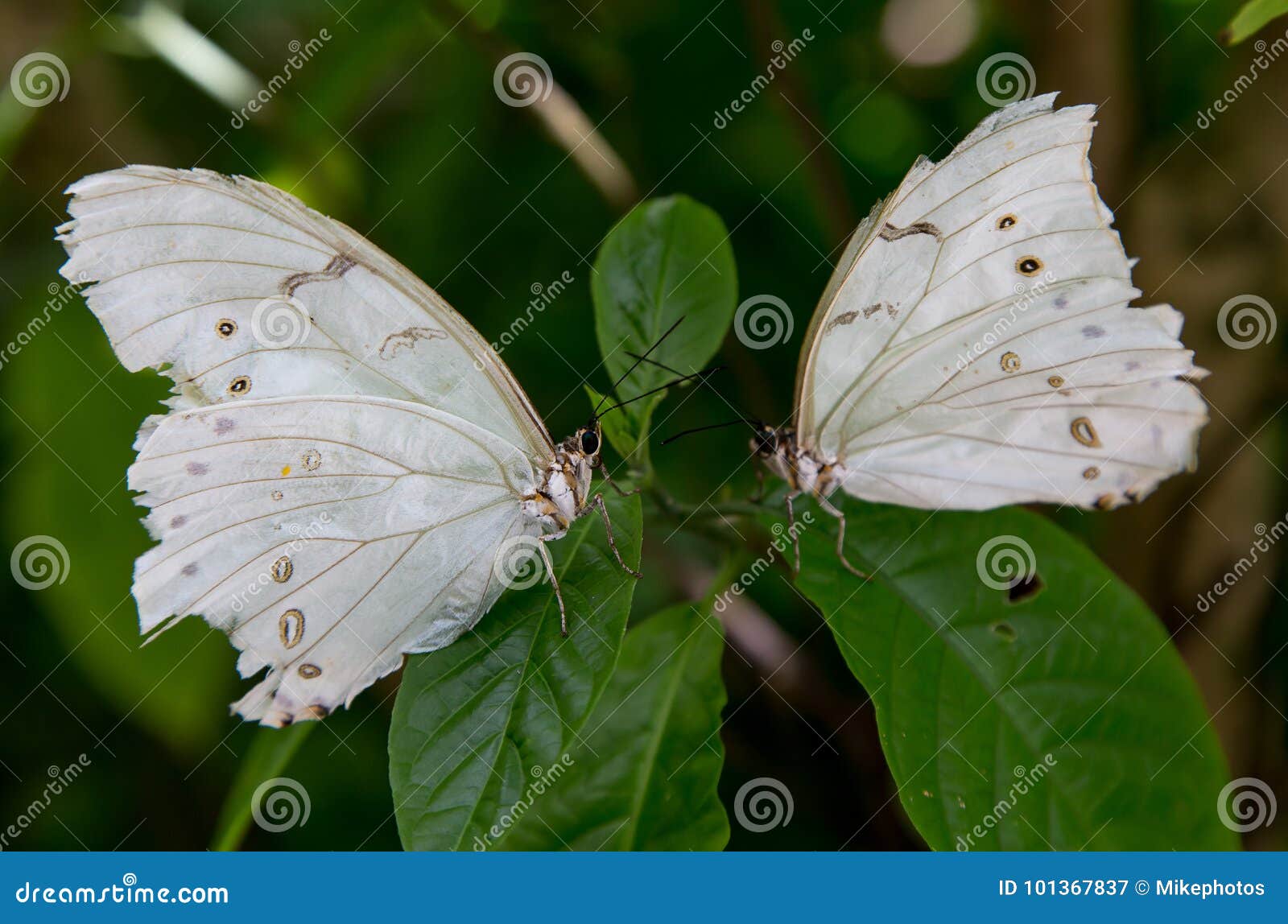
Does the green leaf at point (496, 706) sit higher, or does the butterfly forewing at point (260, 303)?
the butterfly forewing at point (260, 303)

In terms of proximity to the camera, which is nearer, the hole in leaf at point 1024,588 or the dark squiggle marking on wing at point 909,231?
the dark squiggle marking on wing at point 909,231

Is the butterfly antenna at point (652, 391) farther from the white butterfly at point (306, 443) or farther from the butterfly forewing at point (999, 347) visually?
the butterfly forewing at point (999, 347)

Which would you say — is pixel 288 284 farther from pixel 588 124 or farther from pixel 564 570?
pixel 588 124

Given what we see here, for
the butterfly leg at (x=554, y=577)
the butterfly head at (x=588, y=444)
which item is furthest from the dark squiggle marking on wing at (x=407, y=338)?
the butterfly leg at (x=554, y=577)

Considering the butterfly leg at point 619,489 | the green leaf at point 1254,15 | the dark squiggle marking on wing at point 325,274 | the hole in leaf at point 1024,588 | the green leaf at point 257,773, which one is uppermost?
the green leaf at point 1254,15

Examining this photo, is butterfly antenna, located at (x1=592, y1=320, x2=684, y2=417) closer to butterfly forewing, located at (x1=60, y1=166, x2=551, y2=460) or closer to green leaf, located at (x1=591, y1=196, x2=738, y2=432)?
green leaf, located at (x1=591, y1=196, x2=738, y2=432)

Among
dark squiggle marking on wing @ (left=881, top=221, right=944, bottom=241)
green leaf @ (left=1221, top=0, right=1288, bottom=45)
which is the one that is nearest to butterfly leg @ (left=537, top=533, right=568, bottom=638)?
dark squiggle marking on wing @ (left=881, top=221, right=944, bottom=241)
